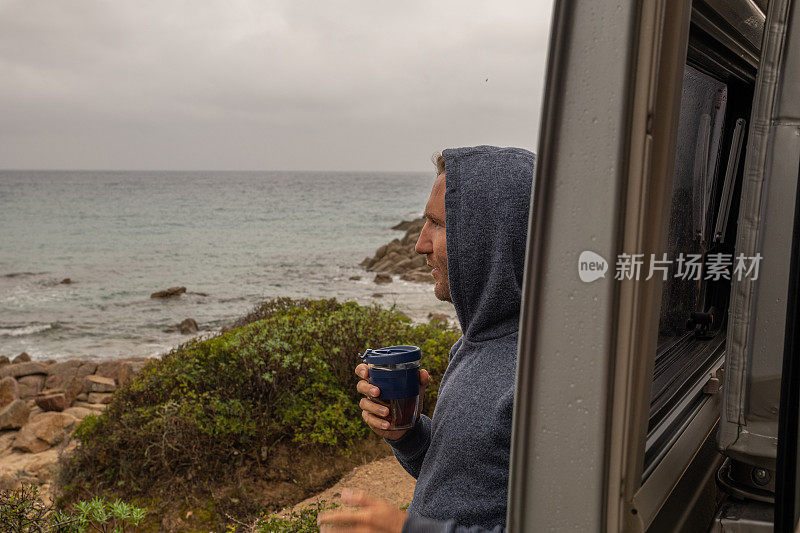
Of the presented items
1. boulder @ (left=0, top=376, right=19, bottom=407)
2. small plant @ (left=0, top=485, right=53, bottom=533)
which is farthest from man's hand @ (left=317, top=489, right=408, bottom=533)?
boulder @ (left=0, top=376, right=19, bottom=407)

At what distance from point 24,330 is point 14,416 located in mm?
10778

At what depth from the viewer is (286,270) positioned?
97.1 feet

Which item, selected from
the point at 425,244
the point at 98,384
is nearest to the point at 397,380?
the point at 425,244

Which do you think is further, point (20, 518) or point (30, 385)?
point (30, 385)

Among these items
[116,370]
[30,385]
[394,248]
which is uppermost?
[394,248]

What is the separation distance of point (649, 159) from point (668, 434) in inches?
33.5

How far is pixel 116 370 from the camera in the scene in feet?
43.0

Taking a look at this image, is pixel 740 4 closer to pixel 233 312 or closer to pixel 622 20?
pixel 622 20

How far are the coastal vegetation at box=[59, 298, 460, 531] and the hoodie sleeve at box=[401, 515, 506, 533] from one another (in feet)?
12.8

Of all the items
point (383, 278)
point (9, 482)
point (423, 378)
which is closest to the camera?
point (423, 378)

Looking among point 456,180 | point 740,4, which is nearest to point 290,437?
point 456,180

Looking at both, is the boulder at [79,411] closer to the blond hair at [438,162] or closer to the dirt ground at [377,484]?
the dirt ground at [377,484]

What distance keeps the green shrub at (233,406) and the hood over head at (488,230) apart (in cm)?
403

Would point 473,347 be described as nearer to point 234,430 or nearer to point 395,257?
point 234,430
